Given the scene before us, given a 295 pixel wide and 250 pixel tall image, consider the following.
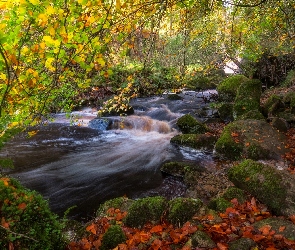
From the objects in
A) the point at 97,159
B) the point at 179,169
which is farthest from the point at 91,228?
the point at 97,159

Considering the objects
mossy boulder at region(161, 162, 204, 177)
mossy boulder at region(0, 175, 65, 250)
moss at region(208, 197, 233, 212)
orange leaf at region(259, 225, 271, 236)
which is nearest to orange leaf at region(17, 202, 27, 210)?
mossy boulder at region(0, 175, 65, 250)

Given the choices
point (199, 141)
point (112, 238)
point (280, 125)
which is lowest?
point (112, 238)

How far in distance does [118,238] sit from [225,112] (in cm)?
975

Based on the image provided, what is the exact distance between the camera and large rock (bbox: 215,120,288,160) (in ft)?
26.5

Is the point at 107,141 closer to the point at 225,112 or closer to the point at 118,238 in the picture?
the point at 225,112

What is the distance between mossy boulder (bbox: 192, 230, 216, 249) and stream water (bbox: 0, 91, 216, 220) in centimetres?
346

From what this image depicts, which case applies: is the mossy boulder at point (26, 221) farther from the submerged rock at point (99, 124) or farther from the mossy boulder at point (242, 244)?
the submerged rock at point (99, 124)

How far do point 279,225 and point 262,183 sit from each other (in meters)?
1.31

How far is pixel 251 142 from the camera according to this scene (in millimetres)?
8367

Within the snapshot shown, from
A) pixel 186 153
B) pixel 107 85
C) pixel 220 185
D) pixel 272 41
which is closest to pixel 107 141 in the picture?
pixel 186 153

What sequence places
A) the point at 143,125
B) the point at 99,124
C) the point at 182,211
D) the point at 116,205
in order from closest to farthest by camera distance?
the point at 182,211, the point at 116,205, the point at 99,124, the point at 143,125

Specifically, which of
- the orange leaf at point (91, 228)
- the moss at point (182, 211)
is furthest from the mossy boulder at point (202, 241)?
the orange leaf at point (91, 228)

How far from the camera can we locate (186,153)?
974cm

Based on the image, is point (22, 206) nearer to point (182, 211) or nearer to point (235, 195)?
point (182, 211)
